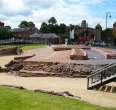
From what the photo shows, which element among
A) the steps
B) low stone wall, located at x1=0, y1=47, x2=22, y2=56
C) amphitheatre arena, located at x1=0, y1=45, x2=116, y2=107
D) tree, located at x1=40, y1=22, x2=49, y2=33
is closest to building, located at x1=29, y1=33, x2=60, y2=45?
tree, located at x1=40, y1=22, x2=49, y2=33

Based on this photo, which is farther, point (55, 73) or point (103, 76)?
point (55, 73)

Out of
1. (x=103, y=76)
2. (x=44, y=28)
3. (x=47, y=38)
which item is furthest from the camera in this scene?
(x=44, y=28)

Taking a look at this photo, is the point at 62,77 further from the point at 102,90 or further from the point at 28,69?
the point at 102,90

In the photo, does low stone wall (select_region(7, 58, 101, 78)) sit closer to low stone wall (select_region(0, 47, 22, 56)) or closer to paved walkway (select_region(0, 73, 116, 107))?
paved walkway (select_region(0, 73, 116, 107))

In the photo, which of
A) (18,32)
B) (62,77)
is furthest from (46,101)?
(18,32)

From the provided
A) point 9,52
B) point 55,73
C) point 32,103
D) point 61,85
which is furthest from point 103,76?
point 9,52

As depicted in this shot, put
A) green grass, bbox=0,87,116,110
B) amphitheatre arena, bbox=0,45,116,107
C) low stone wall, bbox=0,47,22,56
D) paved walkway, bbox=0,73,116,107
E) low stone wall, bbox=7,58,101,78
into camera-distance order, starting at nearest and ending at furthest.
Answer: green grass, bbox=0,87,116,110 < paved walkway, bbox=0,73,116,107 < amphitheatre arena, bbox=0,45,116,107 < low stone wall, bbox=7,58,101,78 < low stone wall, bbox=0,47,22,56

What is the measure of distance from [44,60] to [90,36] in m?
82.0

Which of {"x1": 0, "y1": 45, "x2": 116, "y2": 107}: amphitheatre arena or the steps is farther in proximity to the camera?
{"x1": 0, "y1": 45, "x2": 116, "y2": 107}: amphitheatre arena

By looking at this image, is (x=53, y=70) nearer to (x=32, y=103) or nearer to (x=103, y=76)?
(x=103, y=76)

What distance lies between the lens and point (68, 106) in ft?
33.7

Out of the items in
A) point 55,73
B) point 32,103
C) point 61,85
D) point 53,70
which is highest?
point 32,103

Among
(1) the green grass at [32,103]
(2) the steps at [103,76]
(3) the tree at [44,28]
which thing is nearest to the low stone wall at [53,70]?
(2) the steps at [103,76]

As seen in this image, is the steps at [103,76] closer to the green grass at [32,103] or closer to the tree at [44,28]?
the green grass at [32,103]
